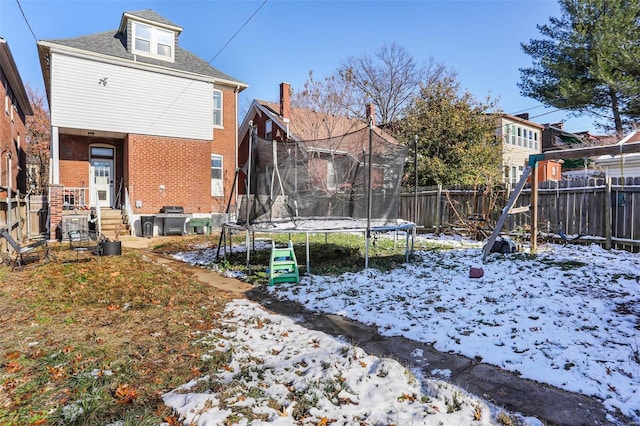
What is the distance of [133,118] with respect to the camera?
15109mm

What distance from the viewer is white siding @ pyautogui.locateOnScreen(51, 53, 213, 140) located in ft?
45.3

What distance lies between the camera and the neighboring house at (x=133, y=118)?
46.0 feet

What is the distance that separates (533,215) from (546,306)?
4.32 meters

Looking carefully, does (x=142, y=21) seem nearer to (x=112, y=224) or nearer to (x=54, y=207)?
(x=54, y=207)

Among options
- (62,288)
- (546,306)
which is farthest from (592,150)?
(62,288)

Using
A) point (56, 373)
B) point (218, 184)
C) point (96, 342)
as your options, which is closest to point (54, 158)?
point (218, 184)

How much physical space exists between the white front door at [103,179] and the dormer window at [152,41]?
486cm

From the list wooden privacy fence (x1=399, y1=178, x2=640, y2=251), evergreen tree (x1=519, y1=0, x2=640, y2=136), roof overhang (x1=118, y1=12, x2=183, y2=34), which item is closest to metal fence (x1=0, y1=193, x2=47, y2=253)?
roof overhang (x1=118, y1=12, x2=183, y2=34)

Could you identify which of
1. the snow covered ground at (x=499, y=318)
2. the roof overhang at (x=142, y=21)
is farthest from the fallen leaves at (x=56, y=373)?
the roof overhang at (x=142, y=21)

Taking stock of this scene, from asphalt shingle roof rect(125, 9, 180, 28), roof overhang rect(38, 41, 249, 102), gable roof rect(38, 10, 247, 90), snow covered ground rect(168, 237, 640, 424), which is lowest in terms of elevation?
snow covered ground rect(168, 237, 640, 424)

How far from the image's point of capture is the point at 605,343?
12.1ft

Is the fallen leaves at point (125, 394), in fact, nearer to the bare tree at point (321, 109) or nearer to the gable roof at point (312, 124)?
the gable roof at point (312, 124)

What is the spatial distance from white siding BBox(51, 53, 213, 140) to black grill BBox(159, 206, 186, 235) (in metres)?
3.30

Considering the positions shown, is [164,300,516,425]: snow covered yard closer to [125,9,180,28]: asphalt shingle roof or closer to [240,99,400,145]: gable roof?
[125,9,180,28]: asphalt shingle roof
